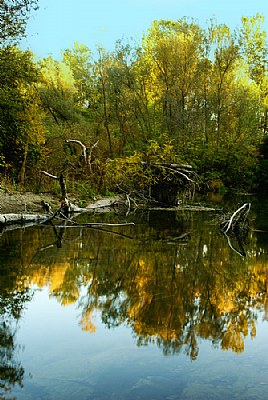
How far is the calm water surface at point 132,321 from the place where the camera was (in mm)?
4203

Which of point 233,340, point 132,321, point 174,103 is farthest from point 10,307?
point 174,103

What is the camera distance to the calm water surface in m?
4.20

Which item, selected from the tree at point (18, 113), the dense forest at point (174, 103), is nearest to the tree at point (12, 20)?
the tree at point (18, 113)

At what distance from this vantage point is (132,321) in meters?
5.84

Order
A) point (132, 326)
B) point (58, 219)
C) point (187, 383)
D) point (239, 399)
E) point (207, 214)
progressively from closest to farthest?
1. point (239, 399)
2. point (187, 383)
3. point (132, 326)
4. point (58, 219)
5. point (207, 214)

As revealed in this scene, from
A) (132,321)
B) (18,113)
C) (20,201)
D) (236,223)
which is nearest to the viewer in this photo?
(132,321)

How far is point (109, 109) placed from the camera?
36.2m

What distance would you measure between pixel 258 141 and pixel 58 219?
27.1 metres

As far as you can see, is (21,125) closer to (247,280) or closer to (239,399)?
(247,280)

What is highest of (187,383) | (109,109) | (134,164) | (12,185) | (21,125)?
(109,109)

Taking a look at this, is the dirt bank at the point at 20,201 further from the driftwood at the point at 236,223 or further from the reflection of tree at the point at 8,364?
the reflection of tree at the point at 8,364

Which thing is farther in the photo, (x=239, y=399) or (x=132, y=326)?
(x=132, y=326)

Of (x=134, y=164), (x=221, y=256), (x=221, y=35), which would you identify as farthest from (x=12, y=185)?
(x=221, y=35)

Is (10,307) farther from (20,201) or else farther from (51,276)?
(20,201)
